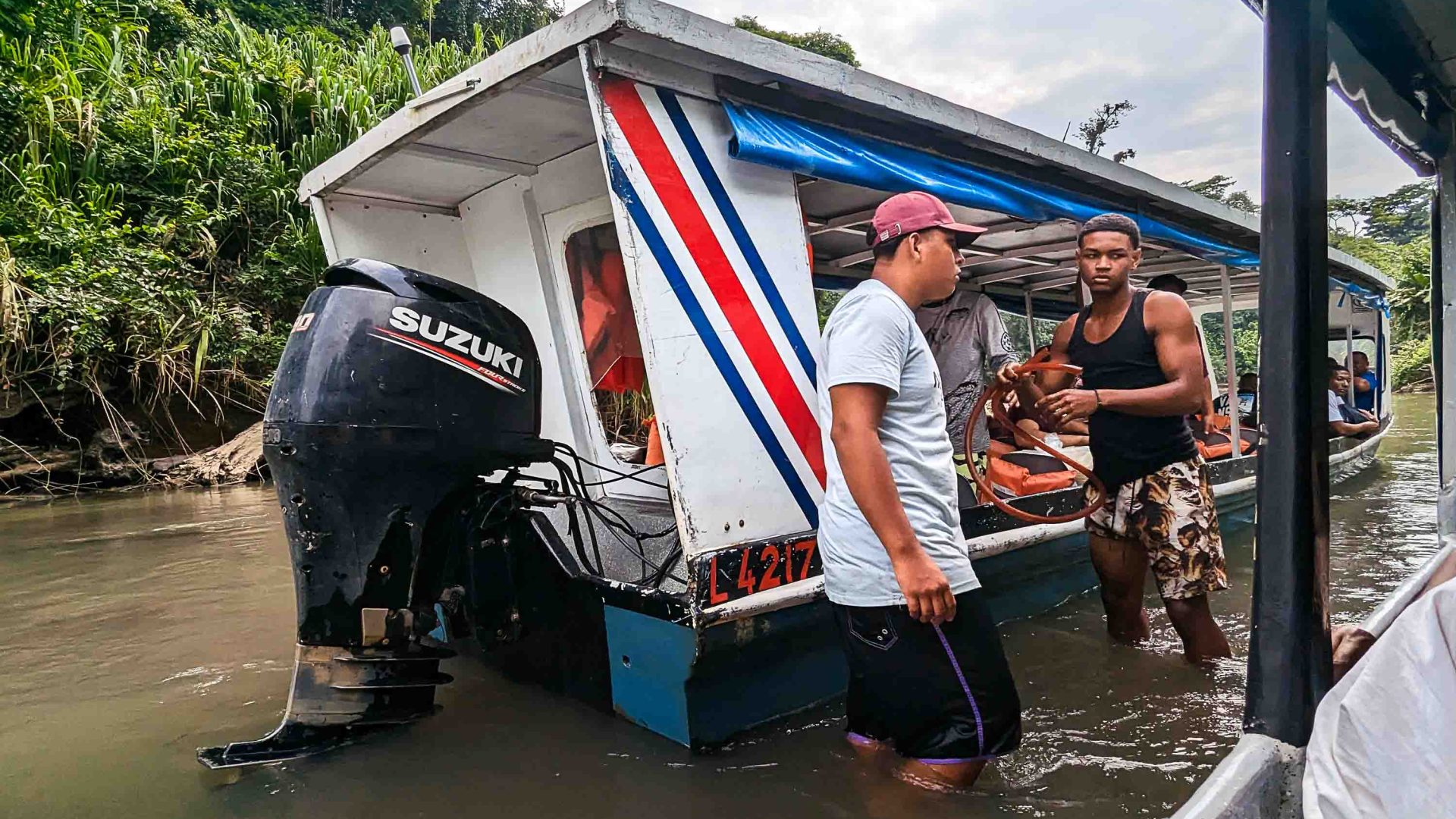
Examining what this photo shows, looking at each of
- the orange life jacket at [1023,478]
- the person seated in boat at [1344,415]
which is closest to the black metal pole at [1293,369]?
the orange life jacket at [1023,478]

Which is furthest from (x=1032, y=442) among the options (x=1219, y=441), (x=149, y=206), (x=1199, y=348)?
(x=149, y=206)

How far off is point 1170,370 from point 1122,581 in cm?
93

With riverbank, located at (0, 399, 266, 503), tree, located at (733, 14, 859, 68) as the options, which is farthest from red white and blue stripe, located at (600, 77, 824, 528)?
tree, located at (733, 14, 859, 68)

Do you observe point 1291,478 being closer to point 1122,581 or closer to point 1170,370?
point 1170,370

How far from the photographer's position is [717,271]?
9.21 feet

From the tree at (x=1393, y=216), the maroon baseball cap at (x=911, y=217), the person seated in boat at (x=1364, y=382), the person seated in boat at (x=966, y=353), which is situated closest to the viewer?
the maroon baseball cap at (x=911, y=217)

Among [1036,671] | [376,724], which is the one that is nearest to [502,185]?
[376,724]

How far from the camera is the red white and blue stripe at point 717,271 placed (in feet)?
8.57

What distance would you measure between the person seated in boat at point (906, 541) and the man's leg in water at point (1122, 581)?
1.36 metres

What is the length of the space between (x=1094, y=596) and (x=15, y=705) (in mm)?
5180

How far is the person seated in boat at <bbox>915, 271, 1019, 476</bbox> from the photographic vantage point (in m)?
4.45

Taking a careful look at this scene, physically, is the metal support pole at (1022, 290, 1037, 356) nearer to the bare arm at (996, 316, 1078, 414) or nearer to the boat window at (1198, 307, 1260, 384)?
the boat window at (1198, 307, 1260, 384)

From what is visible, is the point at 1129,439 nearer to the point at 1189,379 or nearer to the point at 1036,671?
the point at 1189,379

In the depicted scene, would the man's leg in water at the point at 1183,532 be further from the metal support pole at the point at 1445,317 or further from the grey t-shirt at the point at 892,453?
the grey t-shirt at the point at 892,453
